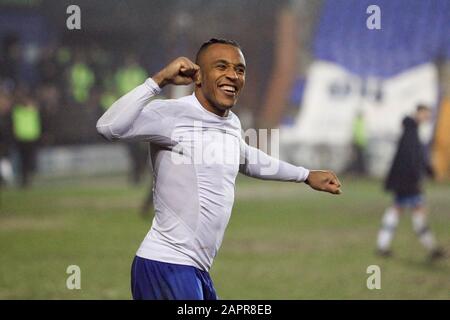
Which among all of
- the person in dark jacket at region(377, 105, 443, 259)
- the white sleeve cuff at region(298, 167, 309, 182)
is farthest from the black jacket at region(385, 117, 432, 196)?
the white sleeve cuff at region(298, 167, 309, 182)

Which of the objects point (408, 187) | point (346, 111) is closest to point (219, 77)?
point (408, 187)

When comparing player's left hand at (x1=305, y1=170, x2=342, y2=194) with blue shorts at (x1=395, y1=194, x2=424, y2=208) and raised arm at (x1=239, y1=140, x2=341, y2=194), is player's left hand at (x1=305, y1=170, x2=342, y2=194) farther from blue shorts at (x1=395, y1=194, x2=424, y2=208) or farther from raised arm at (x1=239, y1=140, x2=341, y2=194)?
blue shorts at (x1=395, y1=194, x2=424, y2=208)

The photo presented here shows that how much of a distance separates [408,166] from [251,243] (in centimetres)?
175

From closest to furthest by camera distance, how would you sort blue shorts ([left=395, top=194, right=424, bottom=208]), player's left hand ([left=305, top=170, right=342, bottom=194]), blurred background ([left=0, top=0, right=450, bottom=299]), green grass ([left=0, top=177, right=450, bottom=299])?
player's left hand ([left=305, top=170, right=342, bottom=194]), green grass ([left=0, top=177, right=450, bottom=299]), blue shorts ([left=395, top=194, right=424, bottom=208]), blurred background ([left=0, top=0, right=450, bottom=299])

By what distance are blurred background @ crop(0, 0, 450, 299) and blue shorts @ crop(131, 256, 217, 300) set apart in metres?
4.53

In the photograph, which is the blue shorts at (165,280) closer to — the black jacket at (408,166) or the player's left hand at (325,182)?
the player's left hand at (325,182)

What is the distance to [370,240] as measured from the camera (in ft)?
30.7

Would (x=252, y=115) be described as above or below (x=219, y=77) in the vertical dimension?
below

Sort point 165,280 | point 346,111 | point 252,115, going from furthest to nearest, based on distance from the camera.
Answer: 1. point 346,111
2. point 252,115
3. point 165,280

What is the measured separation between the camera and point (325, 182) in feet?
13.6

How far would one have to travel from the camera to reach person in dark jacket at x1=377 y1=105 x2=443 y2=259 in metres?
8.76

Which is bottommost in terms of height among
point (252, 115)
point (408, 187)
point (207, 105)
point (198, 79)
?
point (408, 187)

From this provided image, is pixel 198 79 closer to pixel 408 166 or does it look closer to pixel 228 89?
pixel 228 89
